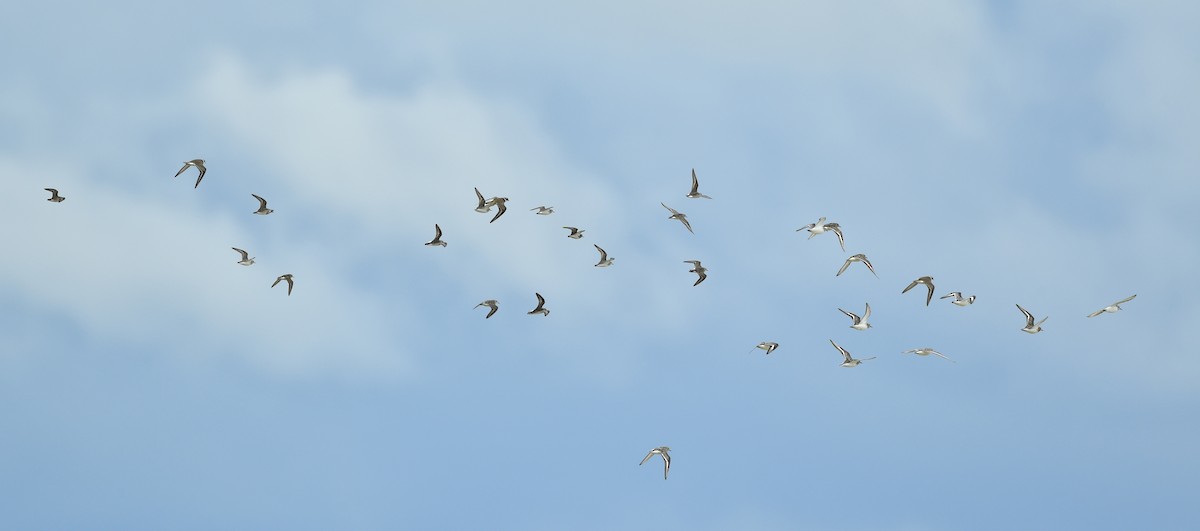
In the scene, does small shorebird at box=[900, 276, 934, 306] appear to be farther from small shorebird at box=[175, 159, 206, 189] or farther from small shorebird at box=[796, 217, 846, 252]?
small shorebird at box=[175, 159, 206, 189]

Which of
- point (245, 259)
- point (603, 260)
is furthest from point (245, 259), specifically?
point (603, 260)

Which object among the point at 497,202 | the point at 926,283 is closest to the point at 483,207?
the point at 497,202

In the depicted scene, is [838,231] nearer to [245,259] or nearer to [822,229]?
[822,229]

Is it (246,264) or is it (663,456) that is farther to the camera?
(246,264)

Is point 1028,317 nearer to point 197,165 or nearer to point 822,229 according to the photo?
point 822,229

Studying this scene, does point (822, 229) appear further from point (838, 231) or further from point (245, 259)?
point (245, 259)

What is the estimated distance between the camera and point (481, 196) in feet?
219

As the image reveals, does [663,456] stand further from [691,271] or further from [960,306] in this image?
[960,306]

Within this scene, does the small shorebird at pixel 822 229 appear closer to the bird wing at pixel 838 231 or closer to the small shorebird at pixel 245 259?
the bird wing at pixel 838 231

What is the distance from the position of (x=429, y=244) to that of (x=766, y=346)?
17.3m

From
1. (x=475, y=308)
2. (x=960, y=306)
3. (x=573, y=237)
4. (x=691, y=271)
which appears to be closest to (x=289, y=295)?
(x=475, y=308)

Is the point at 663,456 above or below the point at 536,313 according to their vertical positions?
below

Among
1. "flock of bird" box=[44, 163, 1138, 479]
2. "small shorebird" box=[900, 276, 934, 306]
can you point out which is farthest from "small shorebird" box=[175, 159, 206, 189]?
"small shorebird" box=[900, 276, 934, 306]

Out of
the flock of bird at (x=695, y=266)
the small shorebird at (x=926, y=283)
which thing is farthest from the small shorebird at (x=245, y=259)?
the small shorebird at (x=926, y=283)
